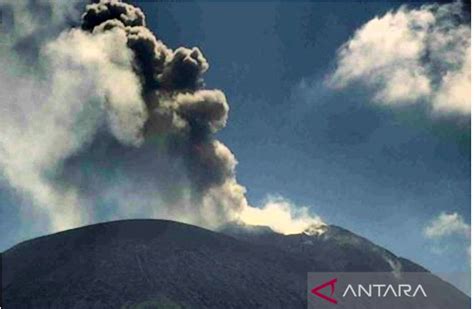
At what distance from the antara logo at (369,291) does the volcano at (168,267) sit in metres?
3.87

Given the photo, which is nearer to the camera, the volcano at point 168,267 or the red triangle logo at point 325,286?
the volcano at point 168,267

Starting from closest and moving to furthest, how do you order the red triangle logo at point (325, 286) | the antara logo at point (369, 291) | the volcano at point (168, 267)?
the volcano at point (168, 267) < the red triangle logo at point (325, 286) < the antara logo at point (369, 291)

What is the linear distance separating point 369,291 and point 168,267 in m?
43.3

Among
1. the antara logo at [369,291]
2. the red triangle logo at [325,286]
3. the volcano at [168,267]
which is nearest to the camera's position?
the volcano at [168,267]

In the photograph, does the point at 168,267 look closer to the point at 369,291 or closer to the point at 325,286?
the point at 325,286

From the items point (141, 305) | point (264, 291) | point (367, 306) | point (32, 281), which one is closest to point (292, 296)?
point (264, 291)

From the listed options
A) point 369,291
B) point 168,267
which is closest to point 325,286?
point 369,291

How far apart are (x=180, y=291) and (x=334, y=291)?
30.9m

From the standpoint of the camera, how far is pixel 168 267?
475 feet

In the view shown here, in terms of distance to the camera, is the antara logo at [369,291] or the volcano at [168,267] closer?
the volcano at [168,267]

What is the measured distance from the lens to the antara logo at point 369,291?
477ft

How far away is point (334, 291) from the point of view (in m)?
148

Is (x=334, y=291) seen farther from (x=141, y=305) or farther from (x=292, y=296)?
(x=141, y=305)

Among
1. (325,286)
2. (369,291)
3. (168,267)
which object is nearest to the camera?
(168,267)
